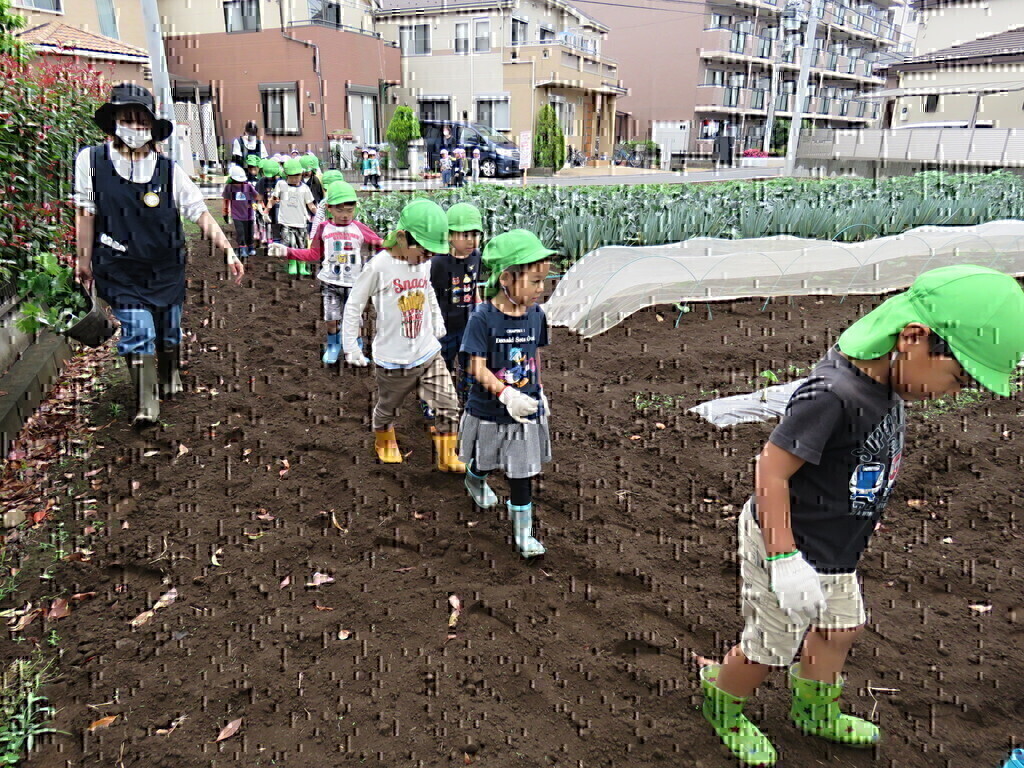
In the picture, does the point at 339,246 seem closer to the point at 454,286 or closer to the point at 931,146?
the point at 454,286

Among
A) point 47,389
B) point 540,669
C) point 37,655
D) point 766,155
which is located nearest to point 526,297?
point 540,669

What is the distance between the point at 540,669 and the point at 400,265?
2.05 meters

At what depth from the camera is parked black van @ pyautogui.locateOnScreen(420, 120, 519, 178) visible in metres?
23.7

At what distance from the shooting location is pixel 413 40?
28.0 metres

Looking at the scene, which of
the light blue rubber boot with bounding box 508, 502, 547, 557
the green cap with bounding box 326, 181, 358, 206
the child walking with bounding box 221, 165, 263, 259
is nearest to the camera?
the light blue rubber boot with bounding box 508, 502, 547, 557

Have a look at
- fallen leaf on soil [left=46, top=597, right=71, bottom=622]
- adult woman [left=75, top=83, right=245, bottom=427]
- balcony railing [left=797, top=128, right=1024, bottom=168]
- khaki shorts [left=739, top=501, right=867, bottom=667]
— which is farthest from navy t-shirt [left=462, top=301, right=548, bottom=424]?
balcony railing [left=797, top=128, right=1024, bottom=168]

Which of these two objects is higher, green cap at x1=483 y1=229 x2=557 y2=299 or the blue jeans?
green cap at x1=483 y1=229 x2=557 y2=299

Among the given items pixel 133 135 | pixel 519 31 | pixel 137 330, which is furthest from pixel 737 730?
pixel 519 31

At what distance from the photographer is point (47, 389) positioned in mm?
4668

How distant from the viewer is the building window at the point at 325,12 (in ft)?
78.7

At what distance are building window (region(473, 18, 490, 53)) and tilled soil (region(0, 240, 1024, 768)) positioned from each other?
26491 millimetres

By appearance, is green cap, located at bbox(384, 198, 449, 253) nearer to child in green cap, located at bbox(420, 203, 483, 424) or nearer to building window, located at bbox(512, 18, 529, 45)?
child in green cap, located at bbox(420, 203, 483, 424)

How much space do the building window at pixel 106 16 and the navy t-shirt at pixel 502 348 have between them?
22784 mm

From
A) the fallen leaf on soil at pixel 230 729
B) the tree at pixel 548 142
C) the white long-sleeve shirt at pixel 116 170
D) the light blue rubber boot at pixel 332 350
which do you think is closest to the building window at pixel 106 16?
the tree at pixel 548 142
